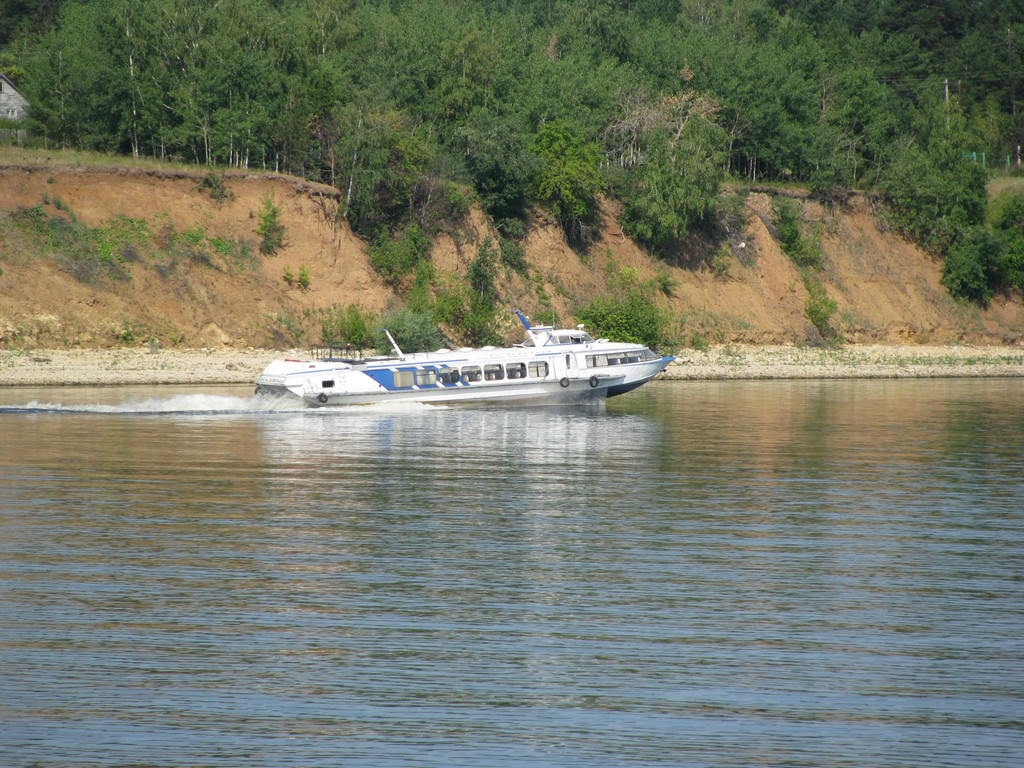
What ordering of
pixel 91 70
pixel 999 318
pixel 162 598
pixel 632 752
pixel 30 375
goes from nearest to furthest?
pixel 632 752, pixel 162 598, pixel 30 375, pixel 91 70, pixel 999 318

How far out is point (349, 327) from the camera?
56.3 meters

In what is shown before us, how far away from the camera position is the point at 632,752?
1002 cm

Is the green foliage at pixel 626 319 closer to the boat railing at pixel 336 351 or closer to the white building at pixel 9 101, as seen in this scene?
the boat railing at pixel 336 351

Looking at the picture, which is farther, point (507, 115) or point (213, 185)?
point (507, 115)

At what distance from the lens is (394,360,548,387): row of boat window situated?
125ft

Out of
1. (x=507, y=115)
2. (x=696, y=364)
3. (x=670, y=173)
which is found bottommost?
(x=696, y=364)

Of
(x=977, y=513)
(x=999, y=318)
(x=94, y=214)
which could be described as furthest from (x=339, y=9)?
(x=977, y=513)

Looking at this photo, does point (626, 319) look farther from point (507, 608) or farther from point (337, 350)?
point (507, 608)

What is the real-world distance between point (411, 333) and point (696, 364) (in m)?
17.7

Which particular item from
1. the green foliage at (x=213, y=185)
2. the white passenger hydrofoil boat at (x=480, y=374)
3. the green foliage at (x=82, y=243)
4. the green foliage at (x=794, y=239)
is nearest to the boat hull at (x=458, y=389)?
Answer: the white passenger hydrofoil boat at (x=480, y=374)

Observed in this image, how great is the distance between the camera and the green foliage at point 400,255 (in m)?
61.8

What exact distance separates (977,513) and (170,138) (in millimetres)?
53660

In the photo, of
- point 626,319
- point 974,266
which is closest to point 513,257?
point 626,319

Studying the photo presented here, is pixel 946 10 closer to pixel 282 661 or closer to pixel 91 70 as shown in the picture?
pixel 91 70
